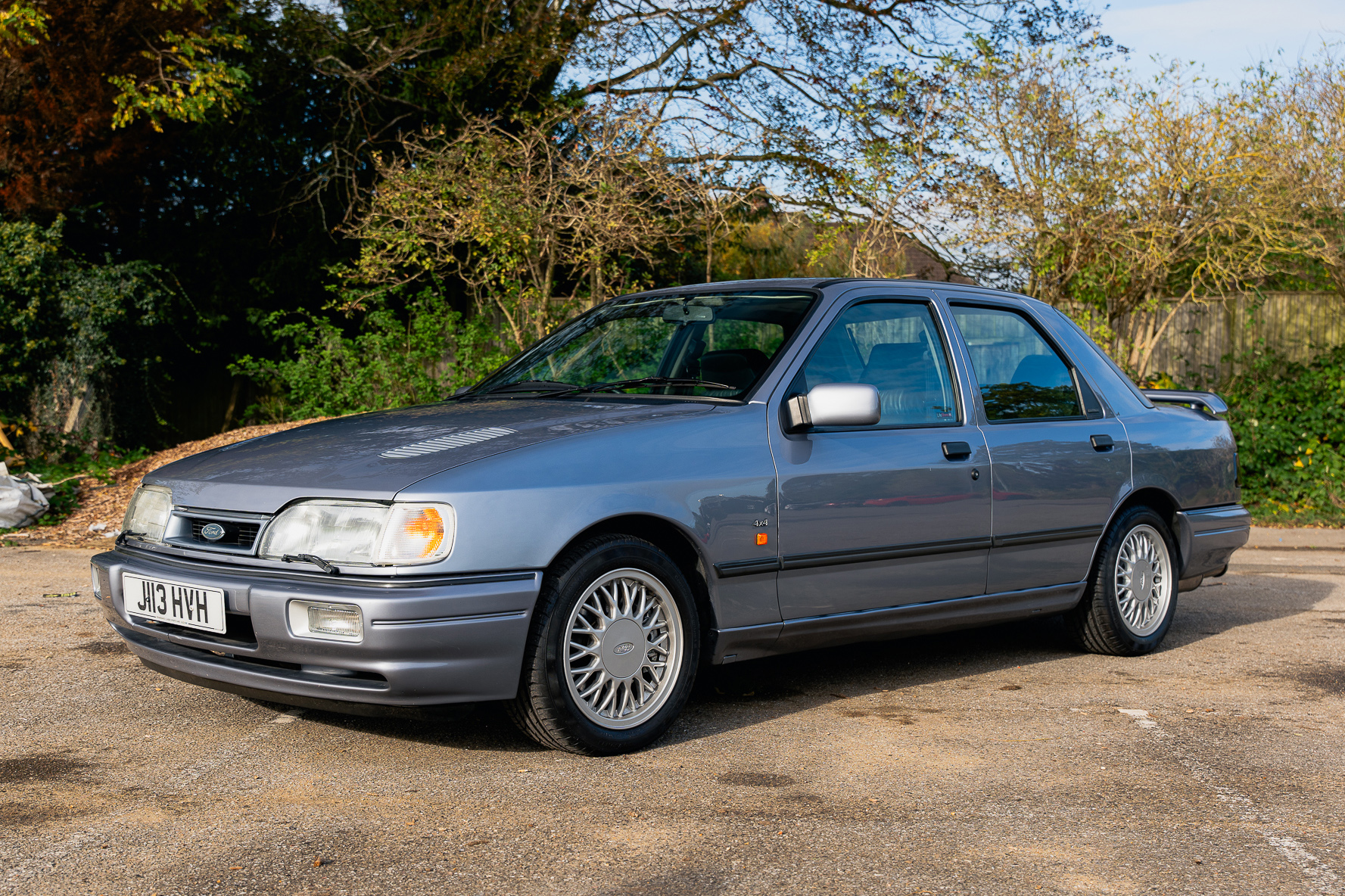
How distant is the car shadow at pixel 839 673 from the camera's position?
4.46 metres

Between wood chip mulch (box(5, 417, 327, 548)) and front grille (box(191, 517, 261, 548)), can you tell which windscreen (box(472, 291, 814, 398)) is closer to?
front grille (box(191, 517, 261, 548))

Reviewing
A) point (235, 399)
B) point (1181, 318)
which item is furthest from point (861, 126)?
point (235, 399)

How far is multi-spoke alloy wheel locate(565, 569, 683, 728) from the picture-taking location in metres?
4.11

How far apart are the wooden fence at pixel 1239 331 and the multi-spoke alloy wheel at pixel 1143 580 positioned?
9.17m

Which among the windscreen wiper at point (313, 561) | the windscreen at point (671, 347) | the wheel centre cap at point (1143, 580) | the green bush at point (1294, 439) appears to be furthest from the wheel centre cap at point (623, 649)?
the green bush at point (1294, 439)

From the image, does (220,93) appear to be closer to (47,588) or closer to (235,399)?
(235,399)

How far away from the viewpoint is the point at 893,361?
517cm

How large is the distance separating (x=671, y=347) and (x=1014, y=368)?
63.9 inches

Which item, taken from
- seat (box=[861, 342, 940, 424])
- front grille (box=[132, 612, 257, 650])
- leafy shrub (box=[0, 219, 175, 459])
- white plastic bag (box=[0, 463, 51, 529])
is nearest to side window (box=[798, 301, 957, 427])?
seat (box=[861, 342, 940, 424])

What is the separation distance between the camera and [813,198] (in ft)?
48.8

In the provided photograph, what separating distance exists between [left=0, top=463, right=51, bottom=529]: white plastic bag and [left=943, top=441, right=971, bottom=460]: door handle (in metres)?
7.96

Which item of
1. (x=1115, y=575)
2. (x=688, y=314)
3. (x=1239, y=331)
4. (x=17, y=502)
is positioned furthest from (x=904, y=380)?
(x=1239, y=331)

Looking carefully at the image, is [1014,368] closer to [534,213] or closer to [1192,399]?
[1192,399]

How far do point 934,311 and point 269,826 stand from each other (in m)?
3.38
